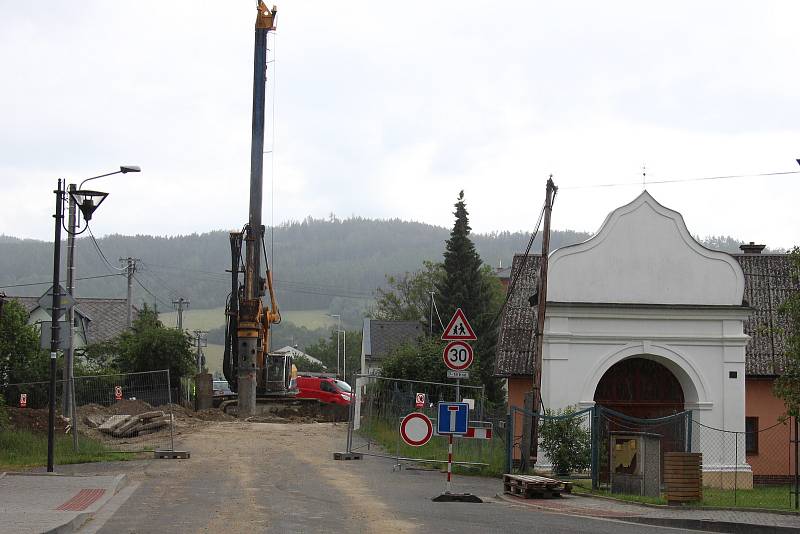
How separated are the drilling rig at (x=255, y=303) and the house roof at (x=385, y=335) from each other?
4308cm

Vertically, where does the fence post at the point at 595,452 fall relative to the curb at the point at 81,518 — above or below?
above

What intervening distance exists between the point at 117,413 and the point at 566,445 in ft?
47.7

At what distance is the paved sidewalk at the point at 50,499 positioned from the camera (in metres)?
14.1

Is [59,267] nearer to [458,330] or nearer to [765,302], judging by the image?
[458,330]

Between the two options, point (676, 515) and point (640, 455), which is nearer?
point (676, 515)

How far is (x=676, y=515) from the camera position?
707 inches

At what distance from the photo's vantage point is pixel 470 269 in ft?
267

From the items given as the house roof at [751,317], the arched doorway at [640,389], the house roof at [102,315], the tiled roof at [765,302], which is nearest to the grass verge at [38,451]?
the house roof at [751,317]

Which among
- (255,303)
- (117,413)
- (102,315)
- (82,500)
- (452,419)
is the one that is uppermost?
(102,315)

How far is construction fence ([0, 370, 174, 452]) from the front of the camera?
2989cm

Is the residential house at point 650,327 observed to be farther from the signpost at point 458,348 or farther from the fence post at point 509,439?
the signpost at point 458,348

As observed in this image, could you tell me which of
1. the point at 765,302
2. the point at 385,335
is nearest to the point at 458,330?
the point at 765,302

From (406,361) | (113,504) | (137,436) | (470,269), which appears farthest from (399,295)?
(113,504)

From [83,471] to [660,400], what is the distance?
15.2 meters
